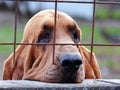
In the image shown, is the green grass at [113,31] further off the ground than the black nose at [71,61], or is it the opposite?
the green grass at [113,31]

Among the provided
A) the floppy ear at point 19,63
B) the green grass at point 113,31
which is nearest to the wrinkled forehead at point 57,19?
the floppy ear at point 19,63

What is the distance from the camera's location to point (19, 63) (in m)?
7.17

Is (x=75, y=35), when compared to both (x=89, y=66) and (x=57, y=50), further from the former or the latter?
(x=57, y=50)

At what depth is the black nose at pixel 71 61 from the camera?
602cm

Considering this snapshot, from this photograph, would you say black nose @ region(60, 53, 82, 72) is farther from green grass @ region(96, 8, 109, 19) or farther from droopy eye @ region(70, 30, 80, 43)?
green grass @ region(96, 8, 109, 19)

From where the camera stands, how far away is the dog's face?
609 cm

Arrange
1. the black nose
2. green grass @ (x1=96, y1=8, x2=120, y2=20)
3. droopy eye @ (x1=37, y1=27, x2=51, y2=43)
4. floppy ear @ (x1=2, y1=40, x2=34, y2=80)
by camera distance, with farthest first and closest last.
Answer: green grass @ (x1=96, y1=8, x2=120, y2=20)
floppy ear @ (x1=2, y1=40, x2=34, y2=80)
droopy eye @ (x1=37, y1=27, x2=51, y2=43)
the black nose

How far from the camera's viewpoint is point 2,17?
824 inches

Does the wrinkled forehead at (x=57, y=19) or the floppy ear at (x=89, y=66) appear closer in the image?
the wrinkled forehead at (x=57, y=19)

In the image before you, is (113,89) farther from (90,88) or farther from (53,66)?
(53,66)

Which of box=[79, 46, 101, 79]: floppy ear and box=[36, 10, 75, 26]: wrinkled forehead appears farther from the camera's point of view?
box=[79, 46, 101, 79]: floppy ear

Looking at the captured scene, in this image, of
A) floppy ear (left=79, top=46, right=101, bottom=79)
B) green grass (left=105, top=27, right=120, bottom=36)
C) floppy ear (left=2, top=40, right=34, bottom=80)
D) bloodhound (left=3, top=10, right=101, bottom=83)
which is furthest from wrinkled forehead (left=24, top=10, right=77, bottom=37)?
green grass (left=105, top=27, right=120, bottom=36)

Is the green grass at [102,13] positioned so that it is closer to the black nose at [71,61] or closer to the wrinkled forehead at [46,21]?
the wrinkled forehead at [46,21]

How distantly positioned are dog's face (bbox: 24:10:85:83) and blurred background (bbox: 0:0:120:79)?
7.54 m
